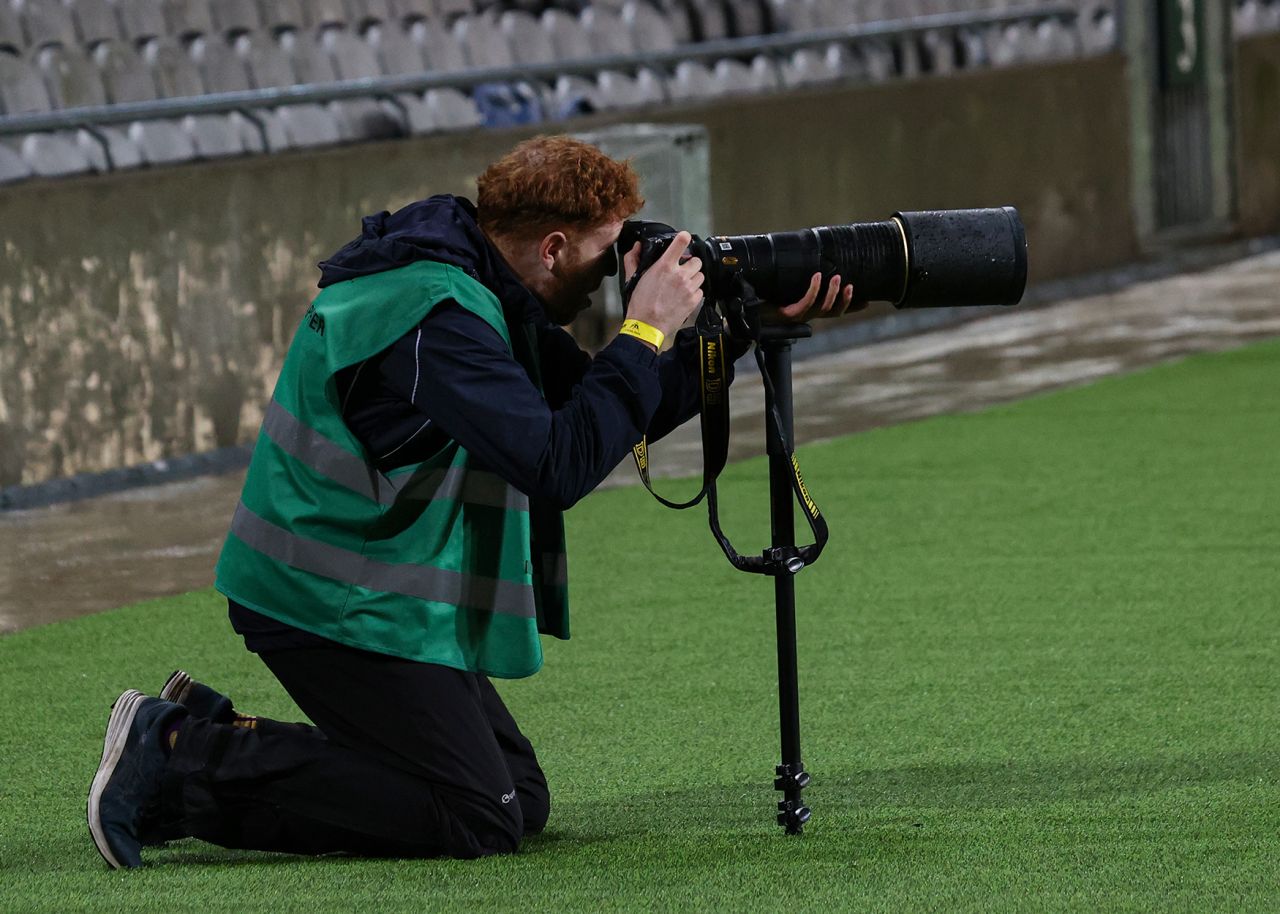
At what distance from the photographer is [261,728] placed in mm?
3629

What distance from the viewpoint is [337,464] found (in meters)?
3.44

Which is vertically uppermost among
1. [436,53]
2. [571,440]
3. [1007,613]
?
[436,53]

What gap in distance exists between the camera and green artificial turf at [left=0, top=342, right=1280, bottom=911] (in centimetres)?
320

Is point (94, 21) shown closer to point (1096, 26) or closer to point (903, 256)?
point (903, 256)

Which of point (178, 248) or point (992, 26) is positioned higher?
point (992, 26)

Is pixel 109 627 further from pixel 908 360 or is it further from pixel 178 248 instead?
pixel 908 360

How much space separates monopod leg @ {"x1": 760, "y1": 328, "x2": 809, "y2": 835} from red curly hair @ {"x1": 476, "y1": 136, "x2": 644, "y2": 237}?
35cm

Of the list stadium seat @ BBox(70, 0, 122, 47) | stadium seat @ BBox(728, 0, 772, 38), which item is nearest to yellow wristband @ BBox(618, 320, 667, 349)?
stadium seat @ BBox(70, 0, 122, 47)

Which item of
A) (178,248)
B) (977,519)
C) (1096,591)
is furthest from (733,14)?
(1096,591)

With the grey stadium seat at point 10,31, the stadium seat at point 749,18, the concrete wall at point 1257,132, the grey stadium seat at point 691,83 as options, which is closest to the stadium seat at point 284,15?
the grey stadium seat at point 10,31

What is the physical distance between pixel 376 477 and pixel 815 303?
77cm

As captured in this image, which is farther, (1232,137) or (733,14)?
(1232,137)

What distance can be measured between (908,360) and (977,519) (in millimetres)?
3771

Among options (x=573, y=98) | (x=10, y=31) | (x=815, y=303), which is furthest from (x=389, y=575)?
(x=573, y=98)
